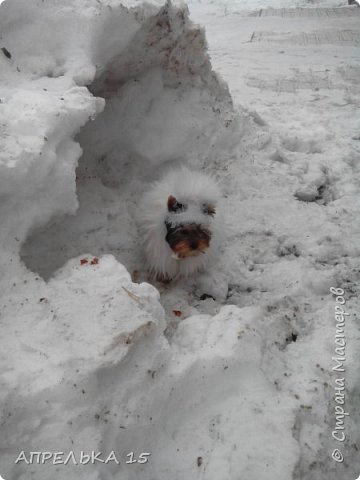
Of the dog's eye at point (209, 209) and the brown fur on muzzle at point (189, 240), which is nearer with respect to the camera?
the brown fur on muzzle at point (189, 240)

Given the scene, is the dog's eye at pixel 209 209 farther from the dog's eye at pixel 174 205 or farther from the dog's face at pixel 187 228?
the dog's eye at pixel 174 205

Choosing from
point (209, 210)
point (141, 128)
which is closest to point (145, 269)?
point (209, 210)

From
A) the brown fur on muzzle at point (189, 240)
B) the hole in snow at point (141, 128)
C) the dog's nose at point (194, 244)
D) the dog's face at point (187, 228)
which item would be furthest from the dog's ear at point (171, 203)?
the hole in snow at point (141, 128)

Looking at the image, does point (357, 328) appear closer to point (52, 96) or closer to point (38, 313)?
point (38, 313)

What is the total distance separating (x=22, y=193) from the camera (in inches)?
91.7

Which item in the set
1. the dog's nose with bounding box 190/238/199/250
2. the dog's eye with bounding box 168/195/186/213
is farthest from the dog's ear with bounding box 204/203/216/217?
the dog's nose with bounding box 190/238/199/250

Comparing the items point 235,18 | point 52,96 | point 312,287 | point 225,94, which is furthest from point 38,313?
point 235,18

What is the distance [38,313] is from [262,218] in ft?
7.40

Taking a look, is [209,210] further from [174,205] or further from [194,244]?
[194,244]

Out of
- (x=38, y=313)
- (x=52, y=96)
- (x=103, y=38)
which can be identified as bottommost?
(x=38, y=313)

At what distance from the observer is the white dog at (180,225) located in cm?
302

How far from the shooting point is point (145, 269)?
3.48 metres

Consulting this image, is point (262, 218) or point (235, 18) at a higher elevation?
point (235, 18)

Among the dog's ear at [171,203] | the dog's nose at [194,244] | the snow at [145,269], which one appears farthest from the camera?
the dog's ear at [171,203]
